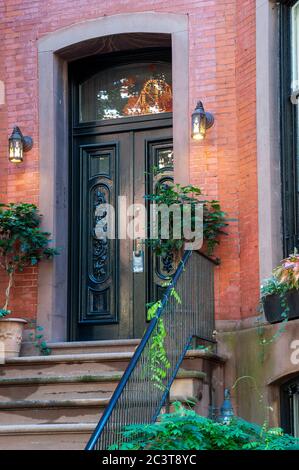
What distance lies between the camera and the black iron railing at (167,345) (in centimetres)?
581

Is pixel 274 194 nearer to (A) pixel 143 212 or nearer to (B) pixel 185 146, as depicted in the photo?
(B) pixel 185 146

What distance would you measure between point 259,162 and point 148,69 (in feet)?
6.81

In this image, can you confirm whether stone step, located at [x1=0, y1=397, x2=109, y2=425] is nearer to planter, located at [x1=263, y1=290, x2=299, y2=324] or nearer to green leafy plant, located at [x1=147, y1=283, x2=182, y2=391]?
green leafy plant, located at [x1=147, y1=283, x2=182, y2=391]

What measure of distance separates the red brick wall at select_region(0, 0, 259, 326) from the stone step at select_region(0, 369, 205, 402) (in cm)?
115

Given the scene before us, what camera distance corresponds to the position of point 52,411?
7.41 m

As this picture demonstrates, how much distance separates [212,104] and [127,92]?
4.26 feet

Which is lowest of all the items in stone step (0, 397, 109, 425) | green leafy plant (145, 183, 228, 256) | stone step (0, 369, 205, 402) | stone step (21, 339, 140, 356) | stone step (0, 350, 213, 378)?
stone step (0, 397, 109, 425)

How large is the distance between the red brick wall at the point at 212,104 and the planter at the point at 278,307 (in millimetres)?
442

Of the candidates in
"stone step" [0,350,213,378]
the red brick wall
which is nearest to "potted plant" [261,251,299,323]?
the red brick wall

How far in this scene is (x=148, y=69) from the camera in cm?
961

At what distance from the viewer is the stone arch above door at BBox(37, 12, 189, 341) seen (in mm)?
8789

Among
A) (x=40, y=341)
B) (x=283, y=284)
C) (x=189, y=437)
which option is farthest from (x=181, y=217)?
(x=189, y=437)

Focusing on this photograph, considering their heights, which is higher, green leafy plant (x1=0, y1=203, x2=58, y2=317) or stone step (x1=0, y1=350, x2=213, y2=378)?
green leafy plant (x1=0, y1=203, x2=58, y2=317)

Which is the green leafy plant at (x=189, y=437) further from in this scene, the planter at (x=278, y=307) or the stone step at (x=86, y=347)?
the stone step at (x=86, y=347)
